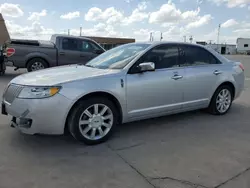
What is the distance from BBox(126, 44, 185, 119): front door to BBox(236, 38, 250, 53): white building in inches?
3088

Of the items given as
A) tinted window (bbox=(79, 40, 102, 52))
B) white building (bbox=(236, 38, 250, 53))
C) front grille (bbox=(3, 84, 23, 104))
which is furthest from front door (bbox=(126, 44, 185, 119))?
white building (bbox=(236, 38, 250, 53))

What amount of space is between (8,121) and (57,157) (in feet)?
6.07

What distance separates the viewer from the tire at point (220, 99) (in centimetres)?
539

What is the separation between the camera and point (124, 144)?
3.92 m

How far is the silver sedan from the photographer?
3521mm

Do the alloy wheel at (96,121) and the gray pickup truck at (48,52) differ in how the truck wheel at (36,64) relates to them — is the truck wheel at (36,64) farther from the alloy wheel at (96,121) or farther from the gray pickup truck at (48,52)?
the alloy wheel at (96,121)

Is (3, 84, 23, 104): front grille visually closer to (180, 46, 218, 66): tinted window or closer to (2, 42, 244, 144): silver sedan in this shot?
(2, 42, 244, 144): silver sedan

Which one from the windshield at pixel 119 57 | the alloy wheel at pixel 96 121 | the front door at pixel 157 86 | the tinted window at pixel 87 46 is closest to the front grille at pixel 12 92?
the alloy wheel at pixel 96 121

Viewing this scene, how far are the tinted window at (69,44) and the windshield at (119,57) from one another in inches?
243

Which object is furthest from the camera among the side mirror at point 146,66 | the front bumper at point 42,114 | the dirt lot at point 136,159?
the side mirror at point 146,66

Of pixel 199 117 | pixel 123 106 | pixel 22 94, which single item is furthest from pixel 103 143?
pixel 199 117

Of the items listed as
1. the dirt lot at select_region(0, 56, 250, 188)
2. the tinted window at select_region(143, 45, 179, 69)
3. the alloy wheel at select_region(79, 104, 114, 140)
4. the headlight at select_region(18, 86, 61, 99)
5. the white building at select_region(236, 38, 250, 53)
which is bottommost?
the dirt lot at select_region(0, 56, 250, 188)

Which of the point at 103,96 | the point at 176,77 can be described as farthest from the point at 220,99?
the point at 103,96

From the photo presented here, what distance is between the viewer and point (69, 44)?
1088 cm
